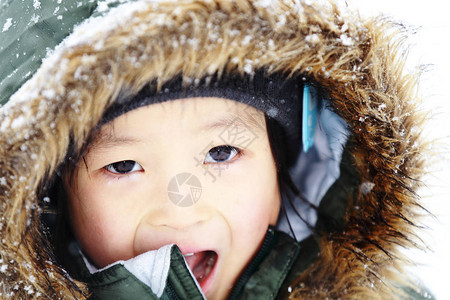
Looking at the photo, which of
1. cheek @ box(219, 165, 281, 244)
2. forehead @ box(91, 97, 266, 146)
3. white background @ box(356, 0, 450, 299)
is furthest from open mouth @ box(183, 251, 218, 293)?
white background @ box(356, 0, 450, 299)

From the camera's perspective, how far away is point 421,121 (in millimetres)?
Answer: 1241

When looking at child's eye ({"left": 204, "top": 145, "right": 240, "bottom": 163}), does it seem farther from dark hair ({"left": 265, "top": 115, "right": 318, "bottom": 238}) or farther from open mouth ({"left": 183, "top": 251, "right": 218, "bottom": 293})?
open mouth ({"left": 183, "top": 251, "right": 218, "bottom": 293})

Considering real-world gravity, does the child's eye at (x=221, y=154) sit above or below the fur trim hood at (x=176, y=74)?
below

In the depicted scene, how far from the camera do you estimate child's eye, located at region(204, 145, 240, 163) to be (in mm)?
1231

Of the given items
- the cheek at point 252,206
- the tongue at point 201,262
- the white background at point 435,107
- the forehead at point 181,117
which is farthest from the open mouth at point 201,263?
the white background at point 435,107

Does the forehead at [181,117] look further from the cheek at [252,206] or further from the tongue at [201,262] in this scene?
the tongue at [201,262]

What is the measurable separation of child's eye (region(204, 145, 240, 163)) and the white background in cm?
48

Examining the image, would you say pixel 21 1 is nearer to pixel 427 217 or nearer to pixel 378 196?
pixel 378 196

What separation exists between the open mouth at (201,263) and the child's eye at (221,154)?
10.9 inches

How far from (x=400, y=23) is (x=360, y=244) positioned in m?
0.62

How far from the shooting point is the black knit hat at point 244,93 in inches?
41.6

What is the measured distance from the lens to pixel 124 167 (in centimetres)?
121

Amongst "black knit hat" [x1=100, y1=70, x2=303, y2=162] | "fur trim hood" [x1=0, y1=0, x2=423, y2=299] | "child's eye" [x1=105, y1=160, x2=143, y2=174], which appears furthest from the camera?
"child's eye" [x1=105, y1=160, x2=143, y2=174]

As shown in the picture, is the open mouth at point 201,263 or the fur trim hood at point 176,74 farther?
the open mouth at point 201,263
